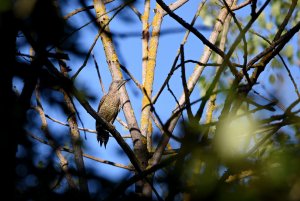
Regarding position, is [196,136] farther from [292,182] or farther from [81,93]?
[81,93]

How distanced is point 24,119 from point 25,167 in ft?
0.63

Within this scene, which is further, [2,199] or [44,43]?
[44,43]

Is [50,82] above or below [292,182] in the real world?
above

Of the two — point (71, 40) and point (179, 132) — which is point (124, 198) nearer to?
point (179, 132)

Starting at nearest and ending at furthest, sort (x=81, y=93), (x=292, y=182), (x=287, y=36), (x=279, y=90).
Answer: (x=292, y=182), (x=279, y=90), (x=81, y=93), (x=287, y=36)

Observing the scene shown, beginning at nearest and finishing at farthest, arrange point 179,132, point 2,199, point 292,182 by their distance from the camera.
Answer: point 292,182
point 2,199
point 179,132

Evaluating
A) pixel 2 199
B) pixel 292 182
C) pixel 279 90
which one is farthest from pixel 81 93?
pixel 292 182

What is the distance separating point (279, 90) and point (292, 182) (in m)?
0.95

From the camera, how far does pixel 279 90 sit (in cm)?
218

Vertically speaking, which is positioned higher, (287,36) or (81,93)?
(287,36)

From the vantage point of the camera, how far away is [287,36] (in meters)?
2.60

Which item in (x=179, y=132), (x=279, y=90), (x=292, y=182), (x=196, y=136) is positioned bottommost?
(x=292, y=182)

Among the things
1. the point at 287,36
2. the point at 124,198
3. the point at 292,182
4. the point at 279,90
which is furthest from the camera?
the point at 287,36

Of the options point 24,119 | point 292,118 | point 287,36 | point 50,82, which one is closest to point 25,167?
point 24,119
